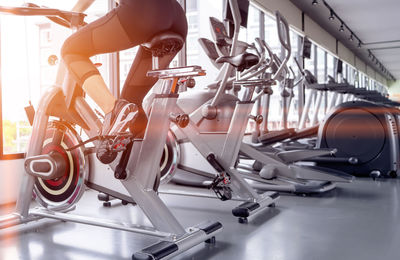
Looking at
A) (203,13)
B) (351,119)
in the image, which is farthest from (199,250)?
(203,13)

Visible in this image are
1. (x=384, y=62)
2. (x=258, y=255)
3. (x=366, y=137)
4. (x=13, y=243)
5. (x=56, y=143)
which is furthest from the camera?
(x=384, y=62)

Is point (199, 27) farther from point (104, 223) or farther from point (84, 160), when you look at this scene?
point (104, 223)

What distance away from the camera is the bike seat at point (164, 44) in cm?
177

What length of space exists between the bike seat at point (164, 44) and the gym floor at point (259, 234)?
96 centimetres

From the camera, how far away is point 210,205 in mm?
2986

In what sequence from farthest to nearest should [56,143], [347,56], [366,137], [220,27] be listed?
1. [347,56]
2. [366,137]
3. [220,27]
4. [56,143]

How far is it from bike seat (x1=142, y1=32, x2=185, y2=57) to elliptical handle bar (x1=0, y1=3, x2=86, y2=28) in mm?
476

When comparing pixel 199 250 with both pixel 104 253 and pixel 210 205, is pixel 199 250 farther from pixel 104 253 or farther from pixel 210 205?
pixel 210 205

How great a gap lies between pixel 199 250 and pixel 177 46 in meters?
0.98

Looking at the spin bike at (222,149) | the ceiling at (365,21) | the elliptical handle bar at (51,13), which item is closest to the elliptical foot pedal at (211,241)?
the spin bike at (222,149)

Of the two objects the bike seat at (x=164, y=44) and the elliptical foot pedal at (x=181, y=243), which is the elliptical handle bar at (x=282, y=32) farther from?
the elliptical foot pedal at (x=181, y=243)

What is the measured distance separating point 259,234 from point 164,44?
1134 millimetres

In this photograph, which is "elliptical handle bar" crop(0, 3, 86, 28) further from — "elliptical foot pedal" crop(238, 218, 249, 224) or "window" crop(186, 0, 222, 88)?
"window" crop(186, 0, 222, 88)

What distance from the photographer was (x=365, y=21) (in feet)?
32.6
